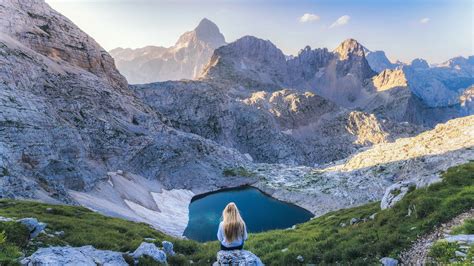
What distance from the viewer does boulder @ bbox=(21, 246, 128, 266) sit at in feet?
52.5

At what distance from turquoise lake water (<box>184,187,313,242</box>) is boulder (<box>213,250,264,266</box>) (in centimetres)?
6431

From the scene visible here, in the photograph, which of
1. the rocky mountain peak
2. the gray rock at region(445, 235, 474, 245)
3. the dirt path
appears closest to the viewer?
the gray rock at region(445, 235, 474, 245)

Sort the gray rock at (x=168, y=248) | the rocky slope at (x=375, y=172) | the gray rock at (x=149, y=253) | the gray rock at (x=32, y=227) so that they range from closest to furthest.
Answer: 1. the gray rock at (x=149, y=253)
2. the gray rock at (x=32, y=227)
3. the gray rock at (x=168, y=248)
4. the rocky slope at (x=375, y=172)

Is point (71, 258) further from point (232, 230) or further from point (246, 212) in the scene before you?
point (246, 212)

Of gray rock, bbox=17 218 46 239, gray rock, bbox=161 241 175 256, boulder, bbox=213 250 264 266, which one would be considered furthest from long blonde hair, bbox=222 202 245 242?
gray rock, bbox=17 218 46 239

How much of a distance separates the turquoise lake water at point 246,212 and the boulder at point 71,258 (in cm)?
5810

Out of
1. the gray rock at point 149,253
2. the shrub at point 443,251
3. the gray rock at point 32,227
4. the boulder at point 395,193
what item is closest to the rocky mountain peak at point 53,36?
the gray rock at point 32,227

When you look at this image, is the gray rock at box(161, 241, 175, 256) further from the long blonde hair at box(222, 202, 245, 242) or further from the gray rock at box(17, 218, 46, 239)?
the long blonde hair at box(222, 202, 245, 242)

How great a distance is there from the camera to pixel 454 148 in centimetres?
8744

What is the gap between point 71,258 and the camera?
17234mm

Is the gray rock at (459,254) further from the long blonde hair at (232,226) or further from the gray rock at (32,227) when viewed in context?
the gray rock at (32,227)

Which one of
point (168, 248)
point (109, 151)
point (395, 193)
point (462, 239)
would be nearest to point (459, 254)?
point (462, 239)

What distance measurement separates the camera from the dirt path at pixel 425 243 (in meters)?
16.0

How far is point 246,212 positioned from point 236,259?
90.7 metres
